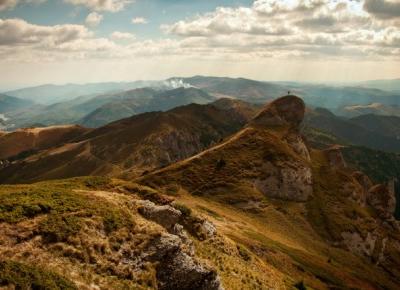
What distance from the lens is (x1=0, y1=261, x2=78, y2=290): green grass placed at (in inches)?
1047

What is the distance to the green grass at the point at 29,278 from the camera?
26.6m

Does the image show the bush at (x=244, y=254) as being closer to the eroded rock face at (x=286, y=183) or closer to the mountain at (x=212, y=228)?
the mountain at (x=212, y=228)

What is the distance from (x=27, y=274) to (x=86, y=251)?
641cm

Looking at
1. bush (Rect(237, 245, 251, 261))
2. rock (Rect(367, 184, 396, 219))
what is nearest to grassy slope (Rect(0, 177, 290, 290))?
bush (Rect(237, 245, 251, 261))

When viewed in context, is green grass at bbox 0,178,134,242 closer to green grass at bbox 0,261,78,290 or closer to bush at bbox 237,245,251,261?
green grass at bbox 0,261,78,290

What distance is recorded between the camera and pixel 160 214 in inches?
1758

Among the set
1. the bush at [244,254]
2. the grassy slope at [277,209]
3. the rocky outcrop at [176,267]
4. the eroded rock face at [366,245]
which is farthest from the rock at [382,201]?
the rocky outcrop at [176,267]

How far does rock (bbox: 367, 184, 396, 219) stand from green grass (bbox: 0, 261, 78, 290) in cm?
18607

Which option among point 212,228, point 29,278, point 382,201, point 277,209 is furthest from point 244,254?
point 382,201

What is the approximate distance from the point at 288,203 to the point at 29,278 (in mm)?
132507

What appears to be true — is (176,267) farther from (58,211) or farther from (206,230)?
(206,230)

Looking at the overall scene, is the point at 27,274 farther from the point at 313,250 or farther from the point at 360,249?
the point at 360,249

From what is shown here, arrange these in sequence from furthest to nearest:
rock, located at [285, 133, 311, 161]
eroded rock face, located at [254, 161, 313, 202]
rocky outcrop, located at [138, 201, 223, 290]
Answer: rock, located at [285, 133, 311, 161] < eroded rock face, located at [254, 161, 313, 202] < rocky outcrop, located at [138, 201, 223, 290]

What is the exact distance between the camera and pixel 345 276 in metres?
101
